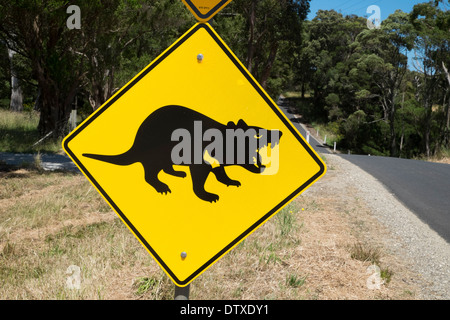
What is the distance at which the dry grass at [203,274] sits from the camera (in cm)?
382

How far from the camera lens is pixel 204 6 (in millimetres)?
2451

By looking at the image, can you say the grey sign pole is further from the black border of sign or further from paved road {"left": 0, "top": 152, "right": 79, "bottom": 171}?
paved road {"left": 0, "top": 152, "right": 79, "bottom": 171}

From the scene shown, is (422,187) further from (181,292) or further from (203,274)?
(181,292)

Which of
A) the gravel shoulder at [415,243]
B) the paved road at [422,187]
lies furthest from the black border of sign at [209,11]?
the paved road at [422,187]

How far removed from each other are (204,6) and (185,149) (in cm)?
81

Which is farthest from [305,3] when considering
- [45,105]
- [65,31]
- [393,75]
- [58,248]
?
[393,75]

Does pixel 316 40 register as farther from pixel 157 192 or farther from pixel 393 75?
pixel 157 192

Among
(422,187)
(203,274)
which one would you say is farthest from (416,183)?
(203,274)

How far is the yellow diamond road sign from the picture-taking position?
8.00 ft

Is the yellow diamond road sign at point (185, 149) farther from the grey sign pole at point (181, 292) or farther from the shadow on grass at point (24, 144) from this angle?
the shadow on grass at point (24, 144)

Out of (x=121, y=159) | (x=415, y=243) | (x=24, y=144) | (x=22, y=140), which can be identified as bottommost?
(x=415, y=243)

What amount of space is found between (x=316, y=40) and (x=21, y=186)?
6094cm

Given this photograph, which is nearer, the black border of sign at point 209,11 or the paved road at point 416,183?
the black border of sign at point 209,11

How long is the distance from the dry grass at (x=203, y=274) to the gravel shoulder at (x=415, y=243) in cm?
17
